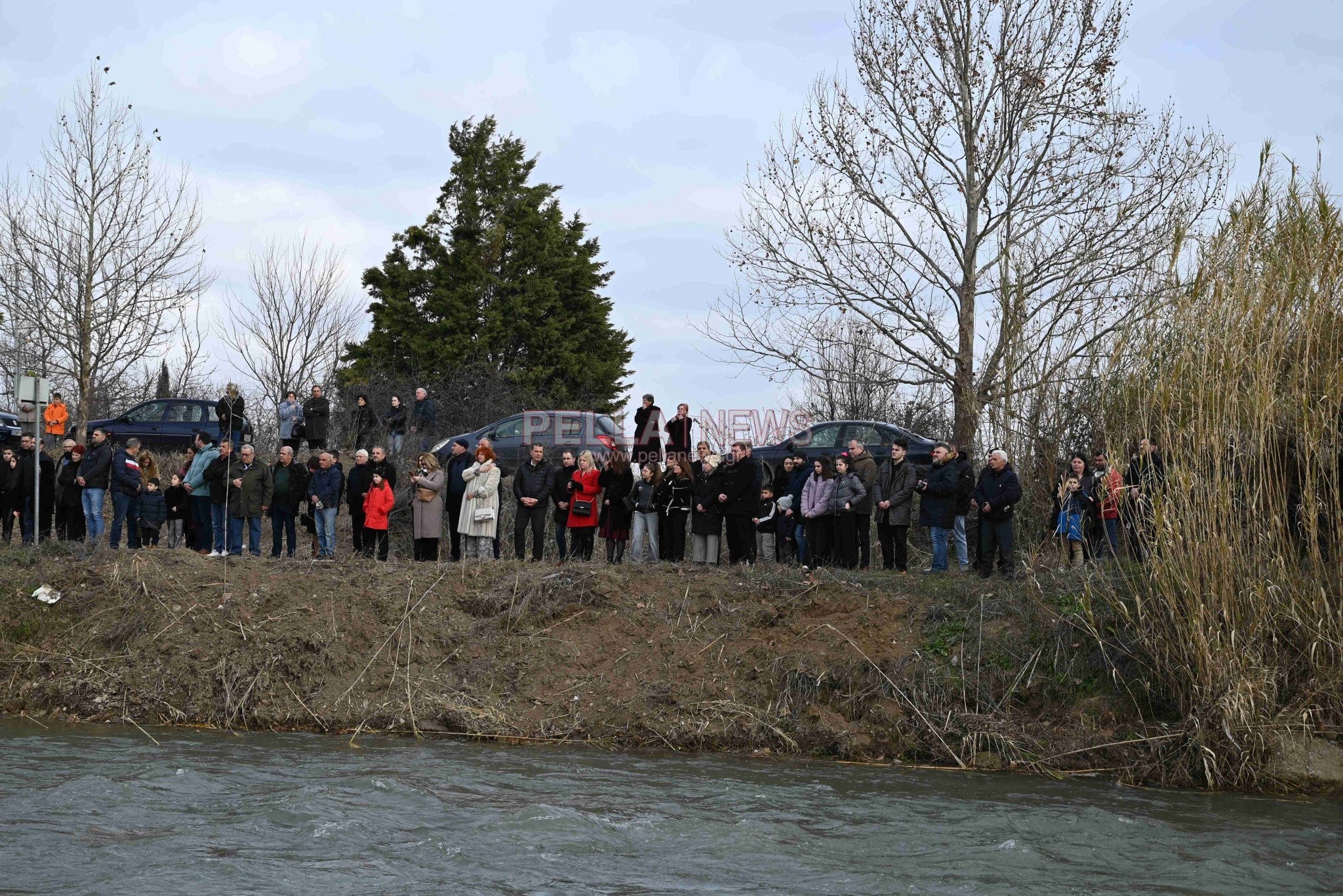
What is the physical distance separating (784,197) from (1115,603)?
42.7 feet

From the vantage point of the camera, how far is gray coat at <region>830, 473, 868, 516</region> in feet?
50.8

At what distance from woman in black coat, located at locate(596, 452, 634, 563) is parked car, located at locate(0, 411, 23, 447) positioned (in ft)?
39.1

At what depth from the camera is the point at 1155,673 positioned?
455 inches

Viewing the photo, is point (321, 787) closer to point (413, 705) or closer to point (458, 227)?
point (413, 705)

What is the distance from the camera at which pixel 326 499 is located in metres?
16.8

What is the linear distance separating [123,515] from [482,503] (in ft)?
16.9

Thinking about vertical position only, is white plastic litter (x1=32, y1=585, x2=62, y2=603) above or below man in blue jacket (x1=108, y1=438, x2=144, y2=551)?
below

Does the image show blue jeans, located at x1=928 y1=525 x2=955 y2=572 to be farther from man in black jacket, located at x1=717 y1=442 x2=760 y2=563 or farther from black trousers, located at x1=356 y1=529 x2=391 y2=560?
black trousers, located at x1=356 y1=529 x2=391 y2=560

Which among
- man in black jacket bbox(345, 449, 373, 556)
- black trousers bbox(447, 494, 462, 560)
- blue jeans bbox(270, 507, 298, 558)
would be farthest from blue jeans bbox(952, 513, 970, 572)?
blue jeans bbox(270, 507, 298, 558)

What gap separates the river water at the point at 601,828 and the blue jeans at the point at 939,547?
149 inches

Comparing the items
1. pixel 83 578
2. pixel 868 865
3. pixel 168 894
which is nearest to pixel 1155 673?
pixel 868 865

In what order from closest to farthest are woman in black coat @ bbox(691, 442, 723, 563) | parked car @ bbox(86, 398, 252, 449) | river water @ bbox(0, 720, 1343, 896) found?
river water @ bbox(0, 720, 1343, 896)
woman in black coat @ bbox(691, 442, 723, 563)
parked car @ bbox(86, 398, 252, 449)

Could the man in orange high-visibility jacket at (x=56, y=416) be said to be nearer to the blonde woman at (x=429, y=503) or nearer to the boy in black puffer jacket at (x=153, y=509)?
the boy in black puffer jacket at (x=153, y=509)

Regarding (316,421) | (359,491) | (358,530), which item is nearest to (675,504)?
(359,491)
